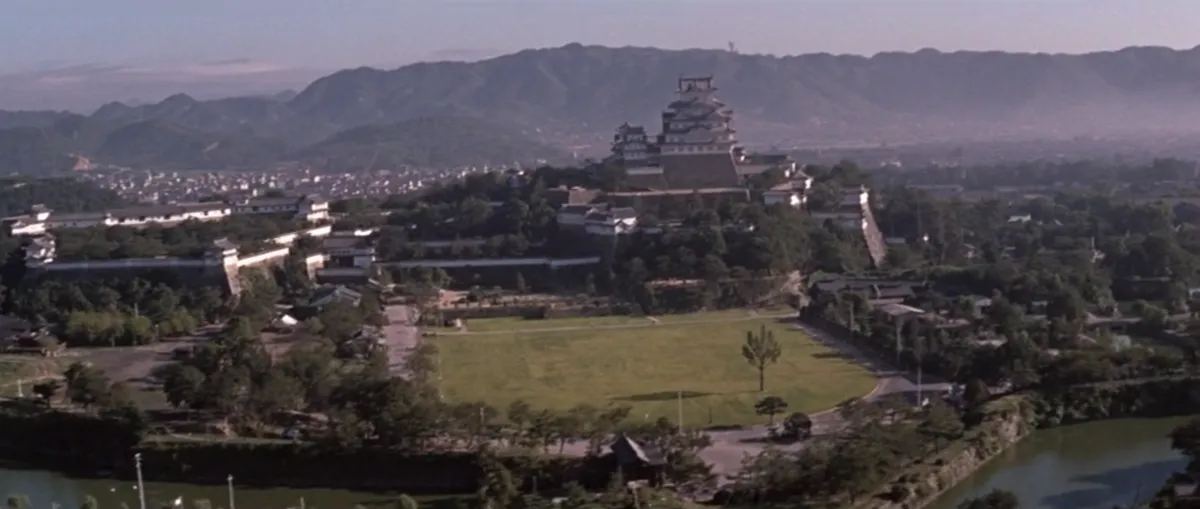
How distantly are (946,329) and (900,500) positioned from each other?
6.53 meters

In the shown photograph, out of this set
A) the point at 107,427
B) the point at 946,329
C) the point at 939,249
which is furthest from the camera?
the point at 939,249

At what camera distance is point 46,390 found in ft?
48.2

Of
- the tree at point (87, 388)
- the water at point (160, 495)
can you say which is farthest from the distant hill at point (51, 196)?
the water at point (160, 495)

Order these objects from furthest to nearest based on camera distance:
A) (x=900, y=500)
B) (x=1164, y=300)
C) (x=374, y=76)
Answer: (x=374, y=76)
(x=1164, y=300)
(x=900, y=500)

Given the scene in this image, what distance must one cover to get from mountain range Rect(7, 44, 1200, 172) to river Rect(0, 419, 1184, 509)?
5061cm

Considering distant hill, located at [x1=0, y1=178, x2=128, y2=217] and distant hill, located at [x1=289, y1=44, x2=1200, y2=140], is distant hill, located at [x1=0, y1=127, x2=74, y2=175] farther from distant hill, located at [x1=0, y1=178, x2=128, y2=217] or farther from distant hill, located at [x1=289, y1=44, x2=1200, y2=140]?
distant hill, located at [x1=289, y1=44, x2=1200, y2=140]

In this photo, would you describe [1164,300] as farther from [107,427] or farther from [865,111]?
[865,111]

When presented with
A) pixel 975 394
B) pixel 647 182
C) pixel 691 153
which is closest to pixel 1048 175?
pixel 691 153

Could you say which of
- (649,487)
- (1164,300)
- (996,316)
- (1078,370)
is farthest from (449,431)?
(1164,300)

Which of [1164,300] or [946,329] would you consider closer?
[946,329]

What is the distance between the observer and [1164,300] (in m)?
19.8

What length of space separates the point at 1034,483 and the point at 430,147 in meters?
60.6

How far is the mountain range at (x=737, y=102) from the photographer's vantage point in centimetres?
7681

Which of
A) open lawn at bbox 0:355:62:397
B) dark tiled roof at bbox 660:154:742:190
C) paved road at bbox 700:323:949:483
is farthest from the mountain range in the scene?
paved road at bbox 700:323:949:483
